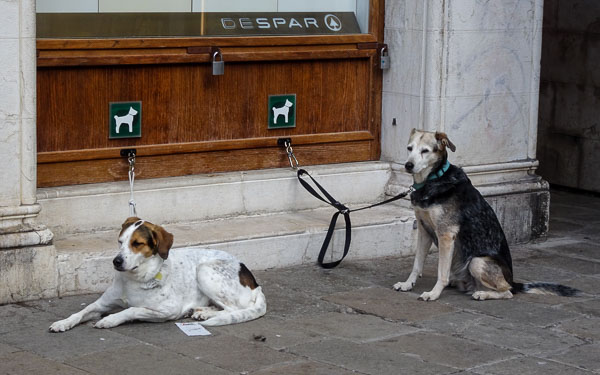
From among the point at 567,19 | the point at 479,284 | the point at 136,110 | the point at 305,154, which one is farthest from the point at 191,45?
the point at 567,19

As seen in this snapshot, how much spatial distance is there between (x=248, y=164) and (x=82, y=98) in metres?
1.67

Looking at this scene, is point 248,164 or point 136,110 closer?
point 136,110

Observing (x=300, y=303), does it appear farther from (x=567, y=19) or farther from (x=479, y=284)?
(x=567, y=19)

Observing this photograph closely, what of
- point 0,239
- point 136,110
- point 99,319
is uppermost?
point 136,110

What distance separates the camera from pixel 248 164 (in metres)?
9.55

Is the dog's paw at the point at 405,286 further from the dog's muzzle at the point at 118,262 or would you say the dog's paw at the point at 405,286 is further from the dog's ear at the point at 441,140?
the dog's muzzle at the point at 118,262

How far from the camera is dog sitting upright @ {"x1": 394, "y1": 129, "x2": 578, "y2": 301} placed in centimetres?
817

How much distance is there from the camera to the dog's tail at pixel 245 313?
729 centimetres

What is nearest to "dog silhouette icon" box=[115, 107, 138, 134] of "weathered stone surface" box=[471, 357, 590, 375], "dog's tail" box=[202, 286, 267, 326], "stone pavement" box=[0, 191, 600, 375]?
"stone pavement" box=[0, 191, 600, 375]

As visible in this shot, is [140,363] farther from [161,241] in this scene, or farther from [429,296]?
[429,296]

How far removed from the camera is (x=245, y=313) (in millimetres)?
7426

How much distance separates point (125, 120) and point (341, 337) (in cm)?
277

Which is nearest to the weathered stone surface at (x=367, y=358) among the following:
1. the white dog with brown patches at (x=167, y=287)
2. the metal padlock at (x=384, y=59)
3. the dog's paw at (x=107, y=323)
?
the white dog with brown patches at (x=167, y=287)

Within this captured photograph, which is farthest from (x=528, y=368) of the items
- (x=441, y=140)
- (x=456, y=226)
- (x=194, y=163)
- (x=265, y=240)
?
(x=194, y=163)
